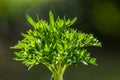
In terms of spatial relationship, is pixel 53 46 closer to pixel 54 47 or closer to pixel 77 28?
pixel 54 47

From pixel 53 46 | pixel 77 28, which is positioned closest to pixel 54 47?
pixel 53 46

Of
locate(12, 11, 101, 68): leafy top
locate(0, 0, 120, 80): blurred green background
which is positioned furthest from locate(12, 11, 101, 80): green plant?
locate(0, 0, 120, 80): blurred green background

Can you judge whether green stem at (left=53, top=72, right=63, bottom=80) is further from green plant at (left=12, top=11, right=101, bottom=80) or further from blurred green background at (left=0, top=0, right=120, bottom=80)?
blurred green background at (left=0, top=0, right=120, bottom=80)

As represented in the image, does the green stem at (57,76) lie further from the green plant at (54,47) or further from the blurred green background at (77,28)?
the blurred green background at (77,28)

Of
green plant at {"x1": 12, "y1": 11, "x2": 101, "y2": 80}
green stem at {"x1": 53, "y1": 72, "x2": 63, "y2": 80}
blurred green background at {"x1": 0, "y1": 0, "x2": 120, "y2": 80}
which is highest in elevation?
blurred green background at {"x1": 0, "y1": 0, "x2": 120, "y2": 80}

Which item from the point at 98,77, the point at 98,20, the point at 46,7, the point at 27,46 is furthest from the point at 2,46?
the point at 27,46

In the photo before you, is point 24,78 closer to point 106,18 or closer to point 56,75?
point 106,18

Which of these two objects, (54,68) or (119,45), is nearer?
(54,68)
